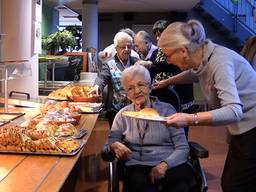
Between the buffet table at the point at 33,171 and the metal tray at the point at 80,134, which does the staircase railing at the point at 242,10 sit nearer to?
the metal tray at the point at 80,134

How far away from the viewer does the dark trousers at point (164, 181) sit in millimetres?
2387

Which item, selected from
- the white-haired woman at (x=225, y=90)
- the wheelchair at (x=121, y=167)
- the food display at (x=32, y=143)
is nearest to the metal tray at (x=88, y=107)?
the wheelchair at (x=121, y=167)

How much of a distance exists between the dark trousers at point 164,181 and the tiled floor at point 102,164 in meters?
0.82

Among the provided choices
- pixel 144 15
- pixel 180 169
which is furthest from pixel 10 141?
pixel 144 15

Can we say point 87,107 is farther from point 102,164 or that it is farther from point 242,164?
point 102,164

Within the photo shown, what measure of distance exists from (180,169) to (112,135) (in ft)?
1.44

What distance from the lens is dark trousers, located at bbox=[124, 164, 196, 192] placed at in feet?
7.83

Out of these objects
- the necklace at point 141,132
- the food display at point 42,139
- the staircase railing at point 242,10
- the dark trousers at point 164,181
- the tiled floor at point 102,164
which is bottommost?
the tiled floor at point 102,164

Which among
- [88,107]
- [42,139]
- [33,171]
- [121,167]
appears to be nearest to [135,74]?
[121,167]

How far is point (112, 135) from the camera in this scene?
2559 mm

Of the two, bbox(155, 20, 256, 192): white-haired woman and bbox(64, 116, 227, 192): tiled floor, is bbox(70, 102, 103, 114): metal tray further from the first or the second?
bbox(155, 20, 256, 192): white-haired woman

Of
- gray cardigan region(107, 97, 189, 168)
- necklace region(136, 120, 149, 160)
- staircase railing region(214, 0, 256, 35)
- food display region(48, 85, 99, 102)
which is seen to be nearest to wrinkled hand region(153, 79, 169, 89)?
gray cardigan region(107, 97, 189, 168)

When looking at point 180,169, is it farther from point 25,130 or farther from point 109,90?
point 109,90

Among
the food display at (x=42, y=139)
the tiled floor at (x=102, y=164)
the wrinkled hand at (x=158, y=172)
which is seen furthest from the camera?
the tiled floor at (x=102, y=164)
